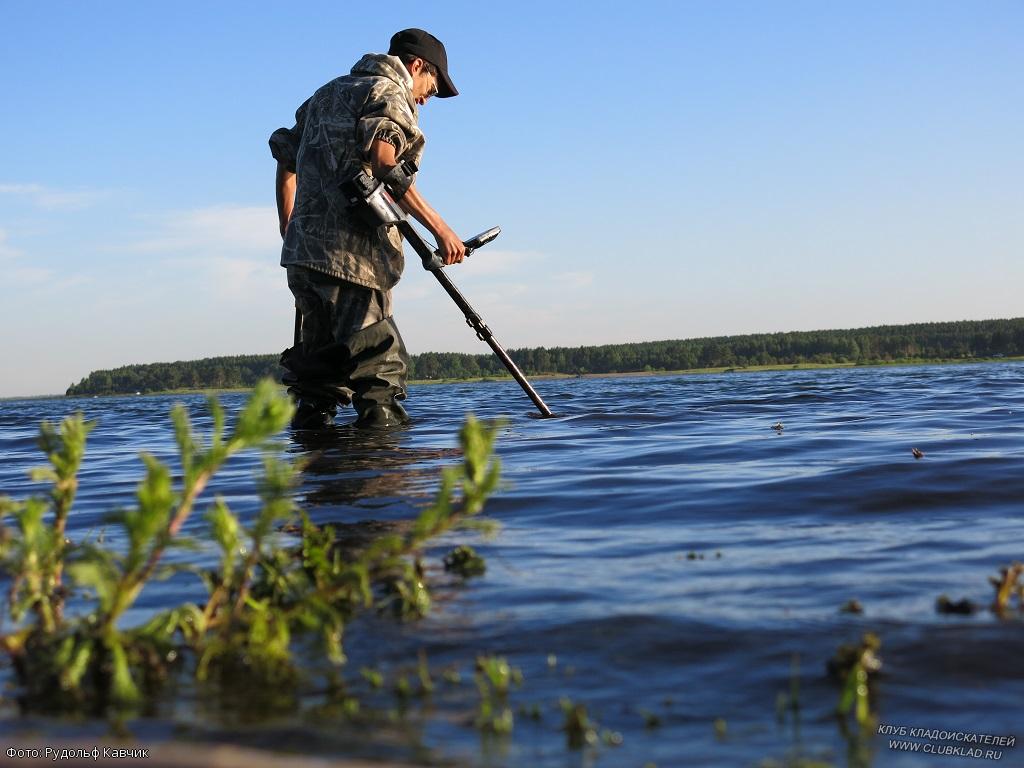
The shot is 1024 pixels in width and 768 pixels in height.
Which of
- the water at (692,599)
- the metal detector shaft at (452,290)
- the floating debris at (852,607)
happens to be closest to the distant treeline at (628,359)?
the metal detector shaft at (452,290)

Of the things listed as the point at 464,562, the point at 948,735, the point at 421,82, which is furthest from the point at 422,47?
the point at 948,735

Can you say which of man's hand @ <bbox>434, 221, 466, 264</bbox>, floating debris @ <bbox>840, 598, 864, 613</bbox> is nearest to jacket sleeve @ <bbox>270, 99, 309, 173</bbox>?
man's hand @ <bbox>434, 221, 466, 264</bbox>

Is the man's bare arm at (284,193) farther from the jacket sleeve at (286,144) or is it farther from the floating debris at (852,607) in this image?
the floating debris at (852,607)

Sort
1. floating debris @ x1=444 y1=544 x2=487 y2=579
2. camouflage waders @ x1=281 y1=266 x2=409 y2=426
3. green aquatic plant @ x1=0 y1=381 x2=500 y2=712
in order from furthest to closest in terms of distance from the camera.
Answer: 1. camouflage waders @ x1=281 y1=266 x2=409 y2=426
2. floating debris @ x1=444 y1=544 x2=487 y2=579
3. green aquatic plant @ x1=0 y1=381 x2=500 y2=712

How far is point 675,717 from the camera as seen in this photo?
2.14m

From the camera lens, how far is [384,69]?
9109mm

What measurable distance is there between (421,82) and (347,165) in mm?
1242

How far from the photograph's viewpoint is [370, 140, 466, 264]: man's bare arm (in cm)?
874

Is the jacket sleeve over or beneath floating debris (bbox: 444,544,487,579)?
over

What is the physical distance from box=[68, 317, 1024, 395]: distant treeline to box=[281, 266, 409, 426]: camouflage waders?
70.1 metres

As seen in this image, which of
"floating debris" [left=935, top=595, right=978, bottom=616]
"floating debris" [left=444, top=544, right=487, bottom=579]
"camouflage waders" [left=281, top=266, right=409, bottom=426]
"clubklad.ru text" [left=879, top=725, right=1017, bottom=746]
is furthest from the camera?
"camouflage waders" [left=281, top=266, right=409, bottom=426]

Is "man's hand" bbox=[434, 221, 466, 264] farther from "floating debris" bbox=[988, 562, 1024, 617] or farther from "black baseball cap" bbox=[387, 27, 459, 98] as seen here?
"floating debris" bbox=[988, 562, 1024, 617]

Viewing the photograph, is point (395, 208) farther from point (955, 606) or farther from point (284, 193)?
point (955, 606)

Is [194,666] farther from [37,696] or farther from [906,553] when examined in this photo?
[906,553]
